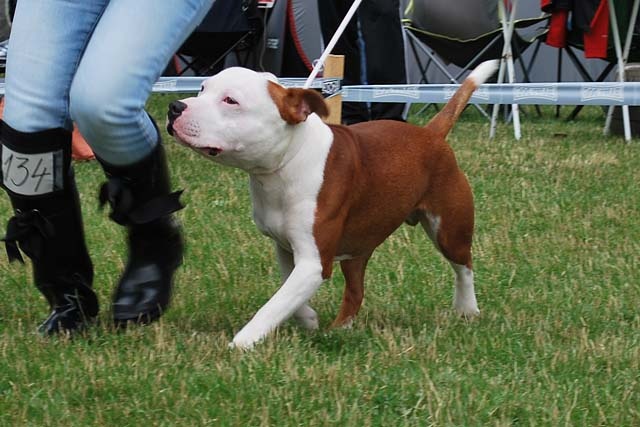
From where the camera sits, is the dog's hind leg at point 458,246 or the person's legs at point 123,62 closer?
the person's legs at point 123,62

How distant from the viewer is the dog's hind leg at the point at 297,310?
3.59 m

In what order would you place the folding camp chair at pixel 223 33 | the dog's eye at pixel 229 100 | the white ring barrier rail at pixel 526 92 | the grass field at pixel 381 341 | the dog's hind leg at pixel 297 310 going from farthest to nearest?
the folding camp chair at pixel 223 33 → the white ring barrier rail at pixel 526 92 → the dog's hind leg at pixel 297 310 → the dog's eye at pixel 229 100 → the grass field at pixel 381 341

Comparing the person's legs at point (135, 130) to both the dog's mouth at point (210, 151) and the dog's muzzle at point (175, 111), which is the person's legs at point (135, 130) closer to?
the dog's muzzle at point (175, 111)

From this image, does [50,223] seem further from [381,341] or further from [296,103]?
[381,341]

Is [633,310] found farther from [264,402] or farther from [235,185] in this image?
[235,185]

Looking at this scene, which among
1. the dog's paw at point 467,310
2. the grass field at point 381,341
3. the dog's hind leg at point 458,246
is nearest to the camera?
the grass field at point 381,341

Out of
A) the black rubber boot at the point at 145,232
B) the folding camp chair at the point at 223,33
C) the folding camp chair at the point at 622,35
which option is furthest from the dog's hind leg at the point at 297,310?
the folding camp chair at the point at 223,33

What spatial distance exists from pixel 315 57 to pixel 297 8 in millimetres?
513

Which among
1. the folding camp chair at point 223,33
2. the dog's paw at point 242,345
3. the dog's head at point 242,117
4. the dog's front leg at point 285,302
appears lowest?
the folding camp chair at point 223,33

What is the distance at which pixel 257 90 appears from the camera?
3.13 metres

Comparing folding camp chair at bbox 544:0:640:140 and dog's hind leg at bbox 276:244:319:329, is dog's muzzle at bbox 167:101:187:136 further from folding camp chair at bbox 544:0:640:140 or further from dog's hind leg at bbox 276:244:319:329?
folding camp chair at bbox 544:0:640:140

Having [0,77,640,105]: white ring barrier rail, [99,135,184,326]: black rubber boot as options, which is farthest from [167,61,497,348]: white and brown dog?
[0,77,640,105]: white ring barrier rail

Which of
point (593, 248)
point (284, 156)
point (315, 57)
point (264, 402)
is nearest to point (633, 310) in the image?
point (593, 248)

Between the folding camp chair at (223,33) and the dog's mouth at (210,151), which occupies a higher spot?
the dog's mouth at (210,151)
